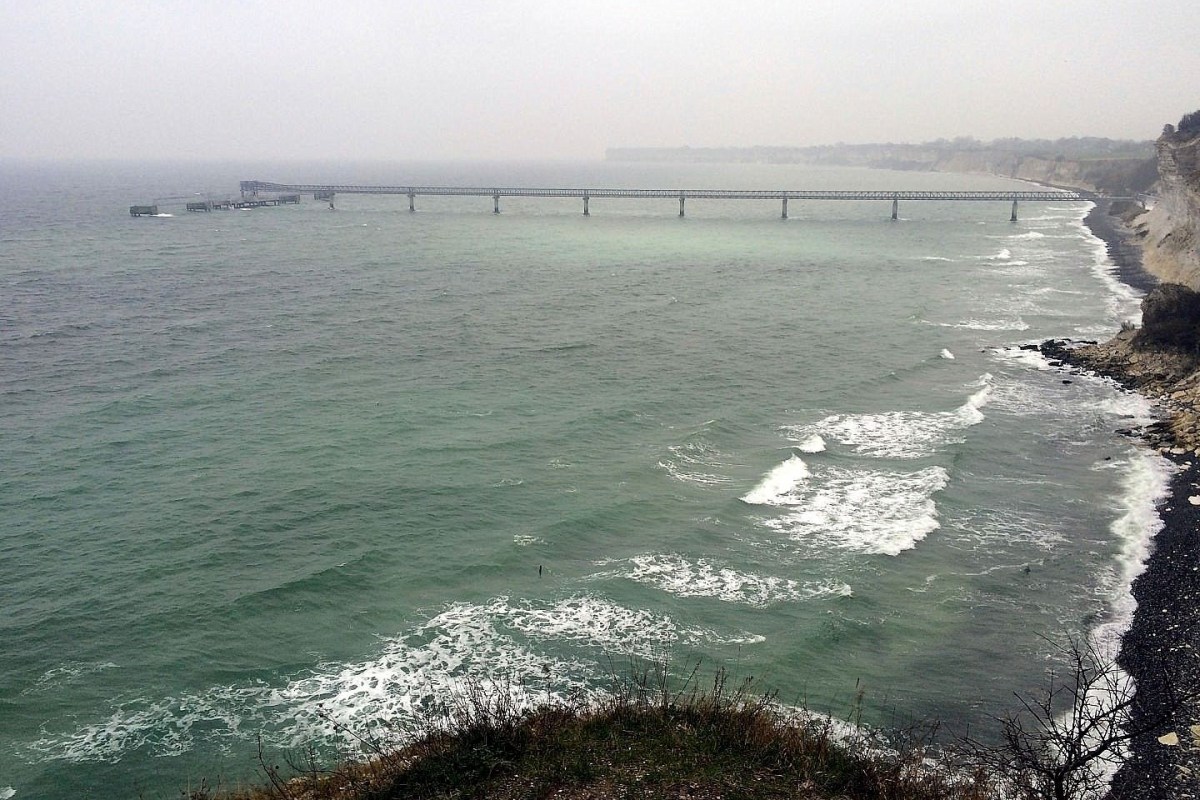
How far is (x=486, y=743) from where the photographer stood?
16.0 metres

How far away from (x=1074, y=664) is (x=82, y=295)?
254ft

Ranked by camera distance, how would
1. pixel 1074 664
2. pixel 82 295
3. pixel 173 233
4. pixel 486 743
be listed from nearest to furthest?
pixel 486 743, pixel 1074 664, pixel 82 295, pixel 173 233

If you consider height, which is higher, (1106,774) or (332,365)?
(332,365)

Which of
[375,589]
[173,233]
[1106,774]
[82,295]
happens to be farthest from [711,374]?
[173,233]

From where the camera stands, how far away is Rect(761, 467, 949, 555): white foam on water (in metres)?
29.5

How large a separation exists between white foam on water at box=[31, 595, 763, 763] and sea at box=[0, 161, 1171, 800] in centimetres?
10

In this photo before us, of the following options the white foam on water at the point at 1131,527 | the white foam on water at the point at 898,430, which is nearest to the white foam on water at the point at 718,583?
the white foam on water at the point at 1131,527

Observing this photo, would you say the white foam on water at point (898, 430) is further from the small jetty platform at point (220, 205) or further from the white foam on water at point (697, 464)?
the small jetty platform at point (220, 205)

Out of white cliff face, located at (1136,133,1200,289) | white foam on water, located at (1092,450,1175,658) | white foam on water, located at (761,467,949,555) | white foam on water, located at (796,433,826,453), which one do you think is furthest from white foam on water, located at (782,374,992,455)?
white cliff face, located at (1136,133,1200,289)

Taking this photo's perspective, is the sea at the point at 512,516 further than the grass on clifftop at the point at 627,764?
Yes

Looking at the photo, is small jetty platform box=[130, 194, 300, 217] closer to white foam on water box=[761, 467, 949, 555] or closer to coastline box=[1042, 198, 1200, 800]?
white foam on water box=[761, 467, 949, 555]

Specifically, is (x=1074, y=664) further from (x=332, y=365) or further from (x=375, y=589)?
(x=332, y=365)

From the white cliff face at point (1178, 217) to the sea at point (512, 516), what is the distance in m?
12.4

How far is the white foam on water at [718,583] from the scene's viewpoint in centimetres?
2612
